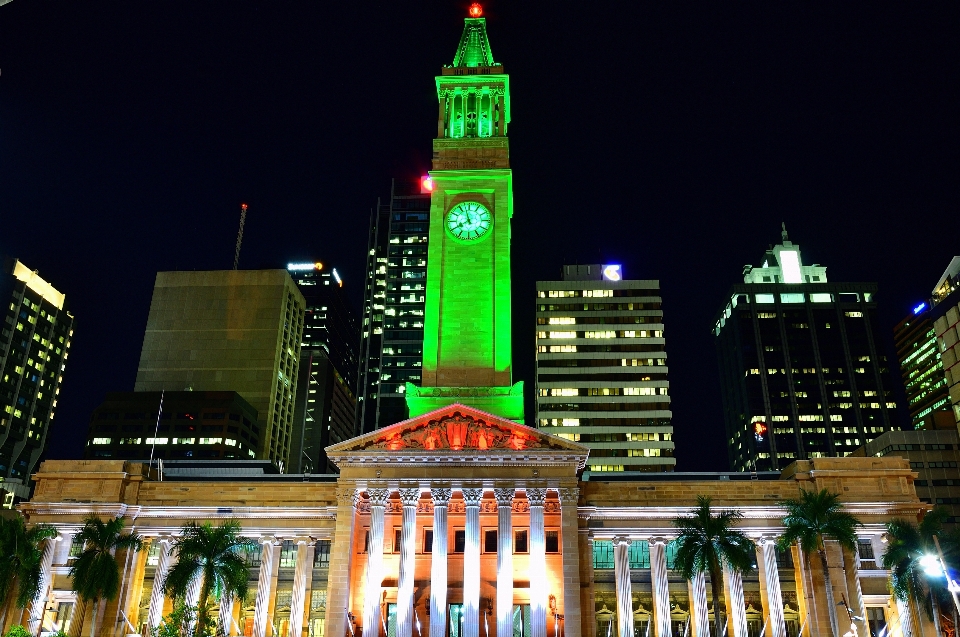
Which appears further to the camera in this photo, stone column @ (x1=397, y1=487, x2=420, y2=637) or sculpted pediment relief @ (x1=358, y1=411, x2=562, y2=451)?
sculpted pediment relief @ (x1=358, y1=411, x2=562, y2=451)

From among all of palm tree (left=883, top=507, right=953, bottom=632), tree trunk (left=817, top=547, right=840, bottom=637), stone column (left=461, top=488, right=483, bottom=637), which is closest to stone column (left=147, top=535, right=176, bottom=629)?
stone column (left=461, top=488, right=483, bottom=637)

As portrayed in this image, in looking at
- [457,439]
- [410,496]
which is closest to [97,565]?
[410,496]

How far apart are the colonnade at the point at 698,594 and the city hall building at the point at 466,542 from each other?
163mm

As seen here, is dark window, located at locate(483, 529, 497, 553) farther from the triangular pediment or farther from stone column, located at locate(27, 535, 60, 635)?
stone column, located at locate(27, 535, 60, 635)

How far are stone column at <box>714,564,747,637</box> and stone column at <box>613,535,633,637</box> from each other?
338 inches

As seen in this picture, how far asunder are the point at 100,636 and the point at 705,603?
5054 centimetres

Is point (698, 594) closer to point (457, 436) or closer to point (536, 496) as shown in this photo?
point (536, 496)

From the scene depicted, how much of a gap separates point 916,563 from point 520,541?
104ft

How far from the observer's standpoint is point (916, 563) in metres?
60.4

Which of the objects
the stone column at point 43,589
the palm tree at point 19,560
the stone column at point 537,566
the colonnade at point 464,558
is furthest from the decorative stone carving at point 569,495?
the stone column at point 43,589

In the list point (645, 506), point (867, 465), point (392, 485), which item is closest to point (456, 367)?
point (392, 485)

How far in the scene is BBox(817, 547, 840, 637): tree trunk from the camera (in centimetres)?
6294

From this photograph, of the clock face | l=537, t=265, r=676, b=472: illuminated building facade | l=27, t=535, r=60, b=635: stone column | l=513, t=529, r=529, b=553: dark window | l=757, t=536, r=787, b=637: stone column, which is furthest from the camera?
l=537, t=265, r=676, b=472: illuminated building facade

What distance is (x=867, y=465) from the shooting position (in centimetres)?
7362
